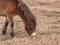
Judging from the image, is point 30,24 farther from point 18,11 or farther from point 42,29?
point 42,29

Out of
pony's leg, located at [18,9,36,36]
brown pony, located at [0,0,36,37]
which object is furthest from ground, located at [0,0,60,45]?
brown pony, located at [0,0,36,37]

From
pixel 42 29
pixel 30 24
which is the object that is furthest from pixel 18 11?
pixel 42 29

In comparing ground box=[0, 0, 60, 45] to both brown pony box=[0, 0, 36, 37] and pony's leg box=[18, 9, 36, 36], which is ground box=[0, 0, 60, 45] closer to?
pony's leg box=[18, 9, 36, 36]

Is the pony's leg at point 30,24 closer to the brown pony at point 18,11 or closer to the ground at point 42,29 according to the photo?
the brown pony at point 18,11

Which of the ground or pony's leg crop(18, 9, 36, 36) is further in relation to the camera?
pony's leg crop(18, 9, 36, 36)

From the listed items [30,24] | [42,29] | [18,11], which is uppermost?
[18,11]

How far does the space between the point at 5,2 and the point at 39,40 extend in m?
1.50

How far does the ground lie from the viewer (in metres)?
7.36

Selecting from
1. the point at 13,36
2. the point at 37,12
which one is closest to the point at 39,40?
the point at 13,36

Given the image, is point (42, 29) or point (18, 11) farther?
point (42, 29)

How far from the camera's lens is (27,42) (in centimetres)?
728

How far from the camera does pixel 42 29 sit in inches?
332

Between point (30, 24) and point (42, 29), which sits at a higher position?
point (30, 24)

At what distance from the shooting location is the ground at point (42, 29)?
24.1ft
